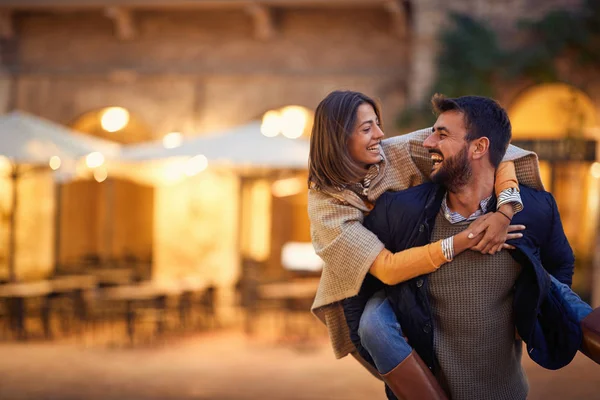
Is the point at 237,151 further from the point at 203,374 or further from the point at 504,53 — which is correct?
the point at 504,53

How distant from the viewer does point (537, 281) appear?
3.00 m

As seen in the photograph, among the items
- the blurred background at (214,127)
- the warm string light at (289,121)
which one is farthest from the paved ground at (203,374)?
the warm string light at (289,121)

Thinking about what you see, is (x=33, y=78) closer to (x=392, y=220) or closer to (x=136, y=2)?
(x=136, y=2)

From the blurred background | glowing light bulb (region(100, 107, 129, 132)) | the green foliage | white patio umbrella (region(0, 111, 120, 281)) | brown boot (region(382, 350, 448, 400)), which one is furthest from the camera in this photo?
glowing light bulb (region(100, 107, 129, 132))

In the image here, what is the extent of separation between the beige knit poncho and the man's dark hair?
0.08m

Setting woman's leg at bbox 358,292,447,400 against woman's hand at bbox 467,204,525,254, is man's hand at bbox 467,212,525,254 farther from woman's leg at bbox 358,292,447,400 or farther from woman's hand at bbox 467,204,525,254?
woman's leg at bbox 358,292,447,400

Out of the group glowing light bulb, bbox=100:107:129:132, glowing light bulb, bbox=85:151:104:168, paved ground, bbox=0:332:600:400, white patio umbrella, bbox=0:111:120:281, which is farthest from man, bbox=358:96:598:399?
glowing light bulb, bbox=100:107:129:132

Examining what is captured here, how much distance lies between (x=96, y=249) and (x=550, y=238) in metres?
19.5

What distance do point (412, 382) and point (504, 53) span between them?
37.7ft

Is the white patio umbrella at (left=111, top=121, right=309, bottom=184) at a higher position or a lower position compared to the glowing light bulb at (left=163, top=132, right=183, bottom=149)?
lower

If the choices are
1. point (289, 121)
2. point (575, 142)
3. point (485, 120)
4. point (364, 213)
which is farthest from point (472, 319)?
point (289, 121)

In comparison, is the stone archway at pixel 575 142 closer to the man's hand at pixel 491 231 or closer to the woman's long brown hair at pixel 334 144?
the woman's long brown hair at pixel 334 144

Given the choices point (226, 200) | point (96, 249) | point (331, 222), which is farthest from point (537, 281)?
point (96, 249)

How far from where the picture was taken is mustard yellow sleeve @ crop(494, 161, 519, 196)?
309 cm
